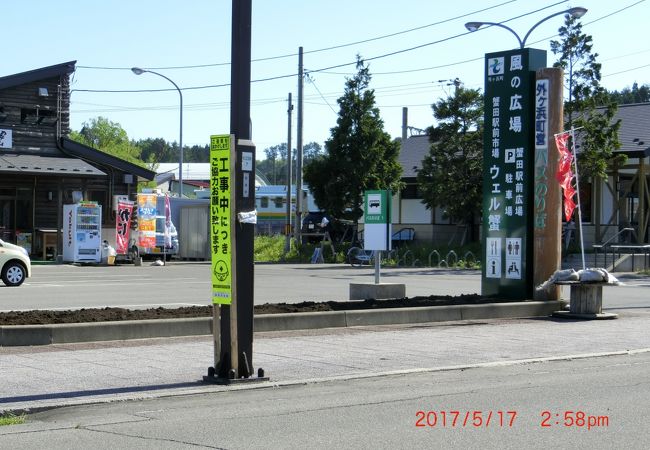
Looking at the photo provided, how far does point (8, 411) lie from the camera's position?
29.1ft

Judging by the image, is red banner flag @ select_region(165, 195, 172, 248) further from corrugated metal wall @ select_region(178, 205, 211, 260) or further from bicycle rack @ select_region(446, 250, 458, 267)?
bicycle rack @ select_region(446, 250, 458, 267)

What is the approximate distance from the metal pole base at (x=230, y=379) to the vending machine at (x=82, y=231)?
2667 cm

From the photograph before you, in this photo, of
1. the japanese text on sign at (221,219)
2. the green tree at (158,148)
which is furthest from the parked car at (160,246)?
the green tree at (158,148)

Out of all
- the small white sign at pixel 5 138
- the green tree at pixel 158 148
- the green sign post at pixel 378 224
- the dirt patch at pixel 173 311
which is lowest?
the dirt patch at pixel 173 311

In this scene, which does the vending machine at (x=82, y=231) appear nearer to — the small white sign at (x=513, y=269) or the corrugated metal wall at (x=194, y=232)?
the corrugated metal wall at (x=194, y=232)

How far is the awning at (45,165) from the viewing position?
37.0 meters

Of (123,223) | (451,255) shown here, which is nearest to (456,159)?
(451,255)

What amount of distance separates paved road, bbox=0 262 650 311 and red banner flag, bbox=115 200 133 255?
1.40 metres

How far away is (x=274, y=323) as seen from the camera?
50.6 ft

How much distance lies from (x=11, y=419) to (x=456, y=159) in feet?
123

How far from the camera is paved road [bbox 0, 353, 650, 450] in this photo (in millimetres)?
7645

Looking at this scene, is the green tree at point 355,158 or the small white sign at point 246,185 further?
the green tree at point 355,158

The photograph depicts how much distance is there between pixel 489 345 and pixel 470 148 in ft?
101

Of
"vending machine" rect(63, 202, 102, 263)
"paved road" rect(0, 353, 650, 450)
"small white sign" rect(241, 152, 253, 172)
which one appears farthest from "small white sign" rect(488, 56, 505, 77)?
"vending machine" rect(63, 202, 102, 263)
